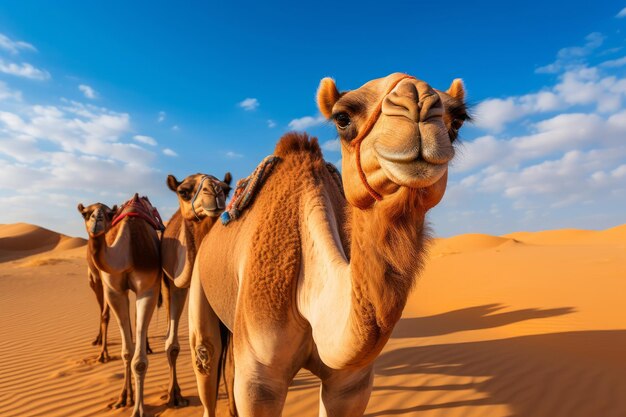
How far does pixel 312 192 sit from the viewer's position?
2332 mm

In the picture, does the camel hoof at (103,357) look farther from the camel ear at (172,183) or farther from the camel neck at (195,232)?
the camel ear at (172,183)

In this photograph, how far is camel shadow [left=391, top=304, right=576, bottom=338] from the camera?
347 inches

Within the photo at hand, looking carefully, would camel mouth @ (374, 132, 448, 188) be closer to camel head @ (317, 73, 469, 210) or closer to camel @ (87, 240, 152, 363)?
camel head @ (317, 73, 469, 210)

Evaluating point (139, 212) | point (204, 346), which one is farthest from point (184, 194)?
point (204, 346)

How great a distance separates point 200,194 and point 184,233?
2.50ft

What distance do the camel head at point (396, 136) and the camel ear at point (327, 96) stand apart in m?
0.08

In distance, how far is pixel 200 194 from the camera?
13.0 ft

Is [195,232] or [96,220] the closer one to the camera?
[195,232]

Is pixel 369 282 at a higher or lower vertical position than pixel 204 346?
higher

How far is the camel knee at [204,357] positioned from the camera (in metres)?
3.14

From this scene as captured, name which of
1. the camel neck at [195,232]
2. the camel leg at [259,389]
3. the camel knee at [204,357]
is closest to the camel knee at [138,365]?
the camel neck at [195,232]

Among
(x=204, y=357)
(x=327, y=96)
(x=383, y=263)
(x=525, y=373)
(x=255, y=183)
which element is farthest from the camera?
(x=525, y=373)

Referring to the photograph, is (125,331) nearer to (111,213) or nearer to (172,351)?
(172,351)

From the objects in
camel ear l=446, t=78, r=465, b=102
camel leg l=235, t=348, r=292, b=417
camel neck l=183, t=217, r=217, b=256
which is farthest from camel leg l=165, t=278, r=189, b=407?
camel ear l=446, t=78, r=465, b=102
